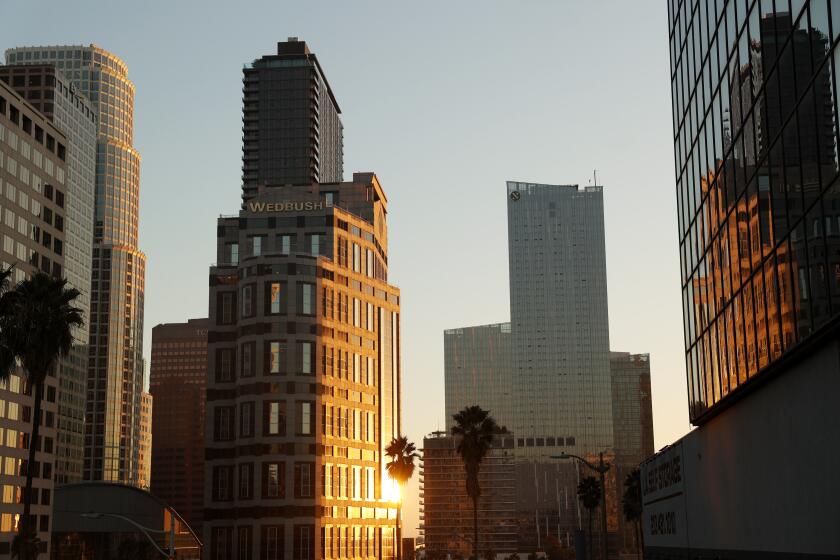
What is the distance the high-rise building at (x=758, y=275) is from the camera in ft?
91.8

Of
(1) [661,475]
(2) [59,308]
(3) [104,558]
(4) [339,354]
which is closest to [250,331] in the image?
(4) [339,354]

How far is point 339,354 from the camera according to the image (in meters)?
162

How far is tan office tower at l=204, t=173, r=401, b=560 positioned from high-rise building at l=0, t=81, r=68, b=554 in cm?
2333

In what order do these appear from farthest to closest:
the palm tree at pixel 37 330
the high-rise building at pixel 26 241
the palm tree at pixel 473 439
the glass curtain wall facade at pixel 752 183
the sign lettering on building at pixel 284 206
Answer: the sign lettering on building at pixel 284 206 → the high-rise building at pixel 26 241 → the palm tree at pixel 473 439 → the palm tree at pixel 37 330 → the glass curtain wall facade at pixel 752 183

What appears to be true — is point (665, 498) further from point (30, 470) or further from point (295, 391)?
point (295, 391)

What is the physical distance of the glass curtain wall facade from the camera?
27797mm

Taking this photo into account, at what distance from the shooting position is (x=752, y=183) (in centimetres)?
3659

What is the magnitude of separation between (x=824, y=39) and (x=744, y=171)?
1174cm

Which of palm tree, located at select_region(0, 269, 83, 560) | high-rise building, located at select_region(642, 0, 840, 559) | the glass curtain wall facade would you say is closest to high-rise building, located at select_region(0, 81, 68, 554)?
palm tree, located at select_region(0, 269, 83, 560)

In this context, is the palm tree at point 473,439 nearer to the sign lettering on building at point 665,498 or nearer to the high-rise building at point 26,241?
the high-rise building at point 26,241

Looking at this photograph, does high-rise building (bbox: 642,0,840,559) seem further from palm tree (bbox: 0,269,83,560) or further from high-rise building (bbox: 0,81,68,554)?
high-rise building (bbox: 0,81,68,554)

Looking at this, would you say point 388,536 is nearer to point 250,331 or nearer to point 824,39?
point 250,331

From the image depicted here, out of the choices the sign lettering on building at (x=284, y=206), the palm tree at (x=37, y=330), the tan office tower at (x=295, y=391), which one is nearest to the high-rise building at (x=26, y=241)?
the tan office tower at (x=295, y=391)

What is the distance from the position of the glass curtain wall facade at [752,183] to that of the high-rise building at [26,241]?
324 feet
